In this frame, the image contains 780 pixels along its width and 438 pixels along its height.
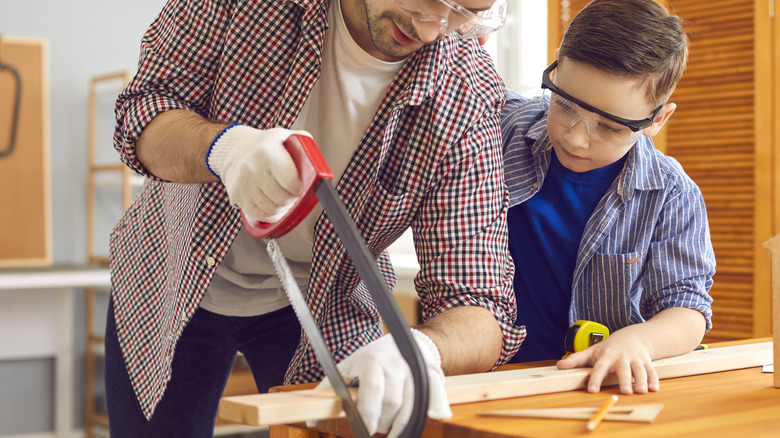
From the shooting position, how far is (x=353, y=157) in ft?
4.11

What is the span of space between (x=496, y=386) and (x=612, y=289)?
55 centimetres

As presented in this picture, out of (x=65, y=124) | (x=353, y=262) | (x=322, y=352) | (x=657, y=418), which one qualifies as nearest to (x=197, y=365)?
(x=322, y=352)

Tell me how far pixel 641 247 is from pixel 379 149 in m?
0.52

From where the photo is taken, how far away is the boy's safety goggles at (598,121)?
1.37 metres

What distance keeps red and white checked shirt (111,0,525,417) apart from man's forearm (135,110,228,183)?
3cm

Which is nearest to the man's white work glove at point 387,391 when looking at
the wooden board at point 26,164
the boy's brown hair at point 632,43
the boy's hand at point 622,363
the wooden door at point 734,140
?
the boy's hand at point 622,363

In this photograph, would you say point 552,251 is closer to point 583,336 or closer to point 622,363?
point 583,336

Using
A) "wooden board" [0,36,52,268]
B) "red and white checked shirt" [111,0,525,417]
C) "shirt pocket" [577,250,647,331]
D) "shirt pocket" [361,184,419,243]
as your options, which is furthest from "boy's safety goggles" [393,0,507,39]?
→ "wooden board" [0,36,52,268]

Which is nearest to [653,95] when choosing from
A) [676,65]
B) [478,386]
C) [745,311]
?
[676,65]

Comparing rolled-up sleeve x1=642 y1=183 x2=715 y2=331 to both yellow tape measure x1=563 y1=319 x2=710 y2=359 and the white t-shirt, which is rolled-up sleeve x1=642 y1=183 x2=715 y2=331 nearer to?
yellow tape measure x1=563 y1=319 x2=710 y2=359

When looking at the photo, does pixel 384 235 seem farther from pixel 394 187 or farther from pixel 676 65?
pixel 676 65

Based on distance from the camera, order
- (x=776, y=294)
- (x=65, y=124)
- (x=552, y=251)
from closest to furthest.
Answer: (x=776, y=294) < (x=552, y=251) < (x=65, y=124)

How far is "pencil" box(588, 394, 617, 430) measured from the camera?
0.78 metres

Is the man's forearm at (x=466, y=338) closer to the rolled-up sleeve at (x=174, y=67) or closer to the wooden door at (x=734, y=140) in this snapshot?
the rolled-up sleeve at (x=174, y=67)
